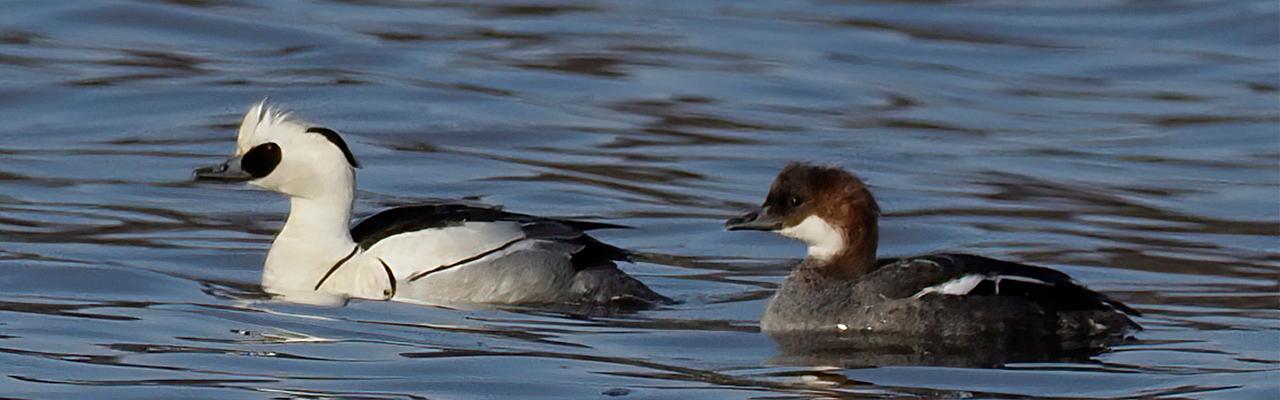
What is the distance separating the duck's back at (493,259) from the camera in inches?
436

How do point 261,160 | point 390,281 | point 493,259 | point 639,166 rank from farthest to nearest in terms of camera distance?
point 639,166
point 261,160
point 493,259
point 390,281

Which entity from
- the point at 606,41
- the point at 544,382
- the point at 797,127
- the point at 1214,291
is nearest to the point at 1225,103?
the point at 797,127

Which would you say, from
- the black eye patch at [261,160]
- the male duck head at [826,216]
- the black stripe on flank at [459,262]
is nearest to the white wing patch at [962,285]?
the male duck head at [826,216]

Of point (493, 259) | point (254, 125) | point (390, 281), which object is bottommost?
point (390, 281)

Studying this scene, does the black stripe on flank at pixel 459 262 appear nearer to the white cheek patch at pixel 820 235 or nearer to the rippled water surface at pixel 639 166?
the rippled water surface at pixel 639 166

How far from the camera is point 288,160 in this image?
11.4m

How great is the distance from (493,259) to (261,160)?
3.79 ft

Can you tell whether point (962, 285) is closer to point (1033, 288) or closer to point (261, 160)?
point (1033, 288)

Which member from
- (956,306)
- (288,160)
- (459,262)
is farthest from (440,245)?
(956,306)

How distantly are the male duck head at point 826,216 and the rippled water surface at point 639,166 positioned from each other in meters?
0.45

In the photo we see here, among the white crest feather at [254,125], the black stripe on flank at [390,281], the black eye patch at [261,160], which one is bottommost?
the black stripe on flank at [390,281]

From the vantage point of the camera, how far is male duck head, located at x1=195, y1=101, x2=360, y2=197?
37.5 feet

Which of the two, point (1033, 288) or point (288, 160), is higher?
point (288, 160)

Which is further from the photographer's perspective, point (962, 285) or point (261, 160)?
point (261, 160)
